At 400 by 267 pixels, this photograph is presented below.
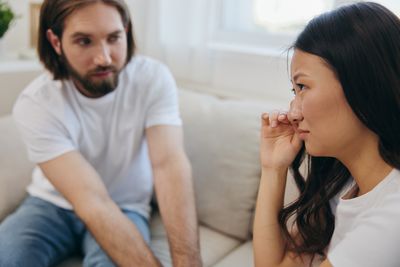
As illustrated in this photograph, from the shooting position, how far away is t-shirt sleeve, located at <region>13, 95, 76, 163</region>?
1.37m

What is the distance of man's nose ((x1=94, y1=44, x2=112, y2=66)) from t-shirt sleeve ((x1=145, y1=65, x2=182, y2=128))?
195 mm

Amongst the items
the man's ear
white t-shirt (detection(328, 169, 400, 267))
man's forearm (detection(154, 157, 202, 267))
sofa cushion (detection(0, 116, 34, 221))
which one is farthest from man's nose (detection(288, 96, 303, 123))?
sofa cushion (detection(0, 116, 34, 221))

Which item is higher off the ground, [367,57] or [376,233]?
[367,57]

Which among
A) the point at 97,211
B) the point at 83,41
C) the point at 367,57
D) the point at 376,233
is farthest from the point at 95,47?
the point at 376,233

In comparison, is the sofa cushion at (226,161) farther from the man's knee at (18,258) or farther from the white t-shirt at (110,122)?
the man's knee at (18,258)

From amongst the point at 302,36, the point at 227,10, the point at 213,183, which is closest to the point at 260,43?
the point at 227,10

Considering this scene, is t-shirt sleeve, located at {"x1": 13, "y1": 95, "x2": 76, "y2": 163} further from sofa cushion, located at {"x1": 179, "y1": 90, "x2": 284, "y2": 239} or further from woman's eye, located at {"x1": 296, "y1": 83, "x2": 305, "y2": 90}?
woman's eye, located at {"x1": 296, "y1": 83, "x2": 305, "y2": 90}

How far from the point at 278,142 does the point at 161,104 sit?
1.77ft

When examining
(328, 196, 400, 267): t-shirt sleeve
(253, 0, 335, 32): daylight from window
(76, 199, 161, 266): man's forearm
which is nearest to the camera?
(328, 196, 400, 267): t-shirt sleeve

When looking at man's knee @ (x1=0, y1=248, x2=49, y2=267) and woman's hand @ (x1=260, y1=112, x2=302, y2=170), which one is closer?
woman's hand @ (x1=260, y1=112, x2=302, y2=170)

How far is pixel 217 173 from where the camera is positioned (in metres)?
1.58

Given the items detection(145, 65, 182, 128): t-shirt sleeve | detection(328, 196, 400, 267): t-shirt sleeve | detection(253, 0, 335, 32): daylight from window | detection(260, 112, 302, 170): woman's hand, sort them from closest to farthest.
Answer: detection(328, 196, 400, 267): t-shirt sleeve < detection(260, 112, 302, 170): woman's hand < detection(145, 65, 182, 128): t-shirt sleeve < detection(253, 0, 335, 32): daylight from window

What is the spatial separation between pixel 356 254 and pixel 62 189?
891 millimetres

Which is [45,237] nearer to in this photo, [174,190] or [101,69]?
[174,190]
